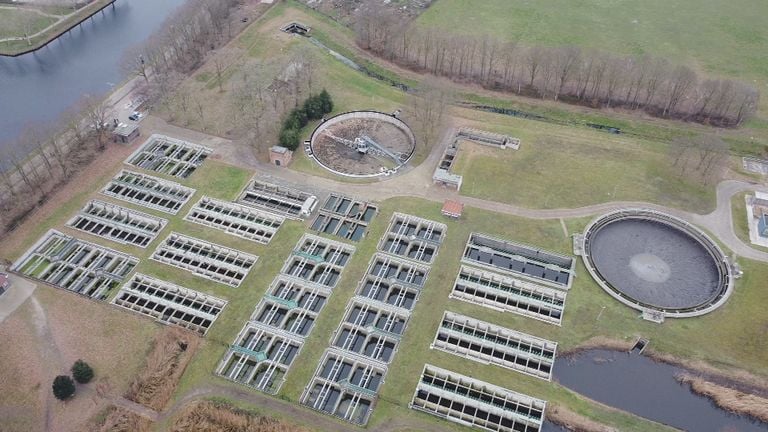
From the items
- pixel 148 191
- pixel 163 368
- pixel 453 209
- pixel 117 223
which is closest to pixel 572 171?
pixel 453 209

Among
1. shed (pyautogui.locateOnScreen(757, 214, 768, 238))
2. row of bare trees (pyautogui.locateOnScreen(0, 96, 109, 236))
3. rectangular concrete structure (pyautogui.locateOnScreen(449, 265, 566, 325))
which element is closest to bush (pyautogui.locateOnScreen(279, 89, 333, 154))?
row of bare trees (pyautogui.locateOnScreen(0, 96, 109, 236))

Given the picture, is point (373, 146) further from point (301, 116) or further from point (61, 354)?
point (61, 354)

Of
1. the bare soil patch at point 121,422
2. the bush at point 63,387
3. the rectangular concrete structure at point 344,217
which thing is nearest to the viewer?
the bare soil patch at point 121,422

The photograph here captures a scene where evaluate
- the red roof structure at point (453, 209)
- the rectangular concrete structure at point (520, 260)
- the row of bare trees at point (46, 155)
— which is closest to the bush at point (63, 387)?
the row of bare trees at point (46, 155)

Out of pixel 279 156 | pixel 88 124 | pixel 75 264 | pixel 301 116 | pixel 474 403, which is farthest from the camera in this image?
pixel 301 116

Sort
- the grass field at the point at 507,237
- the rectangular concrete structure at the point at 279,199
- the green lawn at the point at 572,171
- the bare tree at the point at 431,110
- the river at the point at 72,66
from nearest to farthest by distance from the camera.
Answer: the grass field at the point at 507,237, the rectangular concrete structure at the point at 279,199, the green lawn at the point at 572,171, the bare tree at the point at 431,110, the river at the point at 72,66

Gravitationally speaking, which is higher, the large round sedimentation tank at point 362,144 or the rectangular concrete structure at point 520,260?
the large round sedimentation tank at point 362,144

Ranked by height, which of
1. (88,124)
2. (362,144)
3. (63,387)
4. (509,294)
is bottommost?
(509,294)

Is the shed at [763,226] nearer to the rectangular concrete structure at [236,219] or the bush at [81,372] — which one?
the rectangular concrete structure at [236,219]
